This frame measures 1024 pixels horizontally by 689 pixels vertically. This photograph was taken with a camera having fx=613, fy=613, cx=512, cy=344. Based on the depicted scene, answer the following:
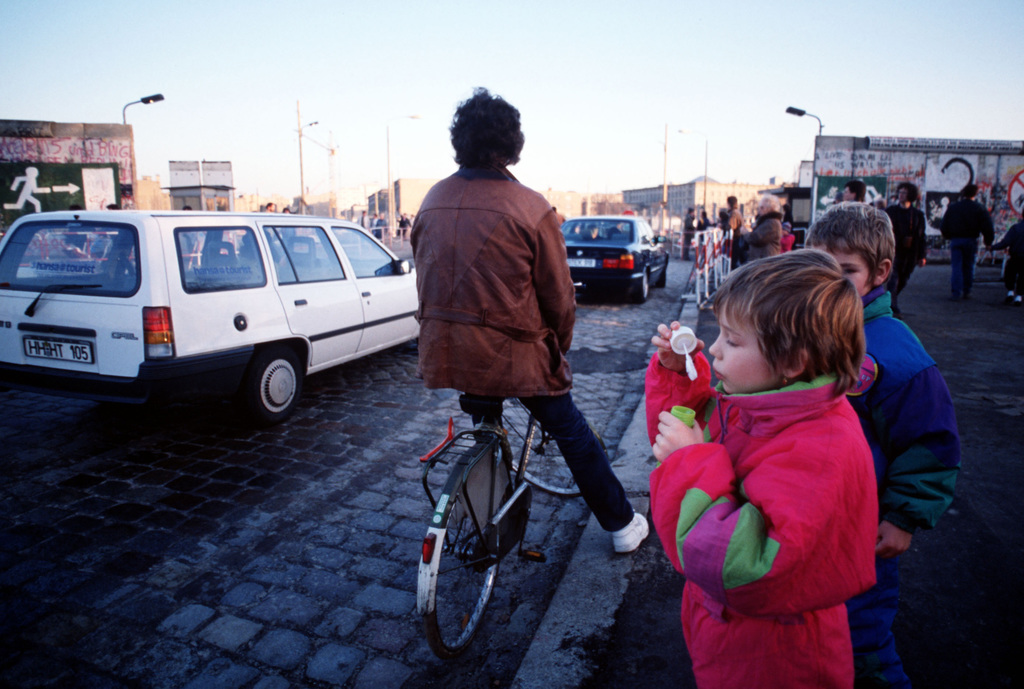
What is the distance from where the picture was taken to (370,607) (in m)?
2.69

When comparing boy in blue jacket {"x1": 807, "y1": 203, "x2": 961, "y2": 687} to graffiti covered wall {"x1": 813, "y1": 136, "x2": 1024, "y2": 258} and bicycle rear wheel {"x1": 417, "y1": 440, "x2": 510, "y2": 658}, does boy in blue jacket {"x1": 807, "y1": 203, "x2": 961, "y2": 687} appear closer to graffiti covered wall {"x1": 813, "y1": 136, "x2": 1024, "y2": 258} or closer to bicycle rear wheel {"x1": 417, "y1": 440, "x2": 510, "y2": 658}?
bicycle rear wheel {"x1": 417, "y1": 440, "x2": 510, "y2": 658}

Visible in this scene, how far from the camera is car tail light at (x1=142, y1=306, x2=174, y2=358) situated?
409 centimetres

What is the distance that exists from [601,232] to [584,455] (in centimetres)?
1033

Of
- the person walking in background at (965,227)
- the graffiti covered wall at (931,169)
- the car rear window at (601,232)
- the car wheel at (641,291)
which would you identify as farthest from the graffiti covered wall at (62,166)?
the graffiti covered wall at (931,169)

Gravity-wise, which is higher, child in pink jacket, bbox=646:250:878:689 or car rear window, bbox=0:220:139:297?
car rear window, bbox=0:220:139:297

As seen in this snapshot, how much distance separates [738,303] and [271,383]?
172 inches

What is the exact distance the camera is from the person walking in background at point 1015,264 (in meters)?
10.4

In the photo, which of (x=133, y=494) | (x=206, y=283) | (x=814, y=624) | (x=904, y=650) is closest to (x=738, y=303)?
(x=814, y=624)

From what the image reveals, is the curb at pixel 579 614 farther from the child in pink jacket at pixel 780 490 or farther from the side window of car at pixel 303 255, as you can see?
the side window of car at pixel 303 255

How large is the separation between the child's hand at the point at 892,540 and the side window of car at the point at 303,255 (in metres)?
4.65

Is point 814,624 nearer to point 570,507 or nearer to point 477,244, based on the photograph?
point 477,244

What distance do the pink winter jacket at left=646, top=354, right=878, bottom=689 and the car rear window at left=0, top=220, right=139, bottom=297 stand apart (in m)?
4.18

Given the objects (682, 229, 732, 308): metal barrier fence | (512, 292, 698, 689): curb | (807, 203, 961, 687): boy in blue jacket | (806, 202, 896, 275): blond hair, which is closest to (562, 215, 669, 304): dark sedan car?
(682, 229, 732, 308): metal barrier fence

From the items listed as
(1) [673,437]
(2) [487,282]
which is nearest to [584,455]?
Answer: (2) [487,282]
